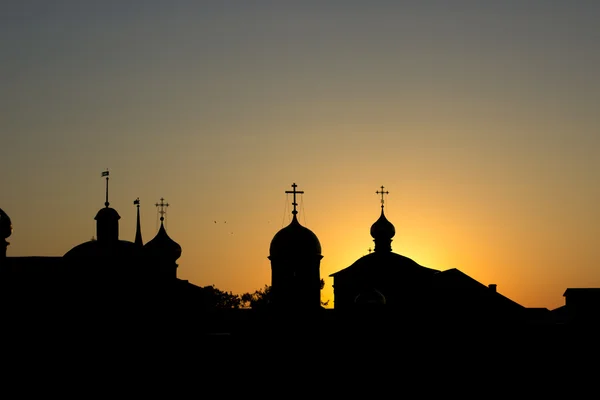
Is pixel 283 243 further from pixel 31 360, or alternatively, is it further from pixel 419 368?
pixel 31 360

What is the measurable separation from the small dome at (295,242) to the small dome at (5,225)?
12511 mm

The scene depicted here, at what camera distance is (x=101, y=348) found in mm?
59219

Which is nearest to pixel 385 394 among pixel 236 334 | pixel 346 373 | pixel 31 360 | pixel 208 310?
pixel 346 373

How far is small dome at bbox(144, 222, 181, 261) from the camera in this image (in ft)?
257

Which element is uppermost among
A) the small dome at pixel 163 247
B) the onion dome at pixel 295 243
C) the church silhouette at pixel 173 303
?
the small dome at pixel 163 247

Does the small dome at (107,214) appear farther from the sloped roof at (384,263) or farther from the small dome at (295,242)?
the sloped roof at (384,263)

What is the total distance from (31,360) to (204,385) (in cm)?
790

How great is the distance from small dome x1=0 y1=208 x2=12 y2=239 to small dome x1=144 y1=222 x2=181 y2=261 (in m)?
16.9

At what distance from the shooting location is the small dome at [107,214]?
217 feet

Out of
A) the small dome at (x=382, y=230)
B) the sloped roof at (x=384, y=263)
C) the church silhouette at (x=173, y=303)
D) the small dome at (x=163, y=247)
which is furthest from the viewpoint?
the small dome at (x=163, y=247)

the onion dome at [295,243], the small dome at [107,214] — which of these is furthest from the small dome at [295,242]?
the small dome at [107,214]

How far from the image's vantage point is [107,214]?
66312 mm

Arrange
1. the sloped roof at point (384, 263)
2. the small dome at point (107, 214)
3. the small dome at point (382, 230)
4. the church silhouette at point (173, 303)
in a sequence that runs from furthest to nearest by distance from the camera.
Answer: the small dome at point (382, 230)
the sloped roof at point (384, 263)
the small dome at point (107, 214)
the church silhouette at point (173, 303)

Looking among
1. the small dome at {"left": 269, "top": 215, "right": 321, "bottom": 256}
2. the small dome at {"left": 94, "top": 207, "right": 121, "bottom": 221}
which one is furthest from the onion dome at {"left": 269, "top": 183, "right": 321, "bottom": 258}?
the small dome at {"left": 94, "top": 207, "right": 121, "bottom": 221}
